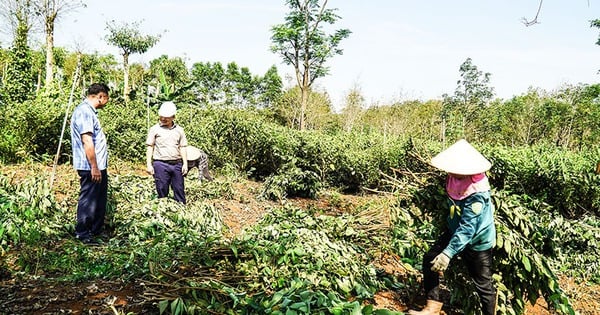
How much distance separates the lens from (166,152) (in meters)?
5.16

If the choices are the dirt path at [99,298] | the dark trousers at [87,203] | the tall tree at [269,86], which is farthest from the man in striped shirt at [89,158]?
the tall tree at [269,86]

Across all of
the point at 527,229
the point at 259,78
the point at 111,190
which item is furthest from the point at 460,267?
the point at 259,78

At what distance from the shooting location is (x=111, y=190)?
5.69 m

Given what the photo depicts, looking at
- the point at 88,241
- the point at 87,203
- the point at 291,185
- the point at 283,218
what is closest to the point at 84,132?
the point at 87,203

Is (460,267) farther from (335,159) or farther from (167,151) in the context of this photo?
(335,159)

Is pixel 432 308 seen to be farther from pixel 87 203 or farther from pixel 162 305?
pixel 87 203

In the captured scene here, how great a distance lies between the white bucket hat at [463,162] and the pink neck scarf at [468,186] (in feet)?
0.29

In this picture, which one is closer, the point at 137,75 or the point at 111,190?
the point at 111,190

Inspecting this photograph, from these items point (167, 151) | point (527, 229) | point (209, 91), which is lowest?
point (527, 229)

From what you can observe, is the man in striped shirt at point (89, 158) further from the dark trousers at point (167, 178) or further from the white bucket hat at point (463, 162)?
the white bucket hat at point (463, 162)

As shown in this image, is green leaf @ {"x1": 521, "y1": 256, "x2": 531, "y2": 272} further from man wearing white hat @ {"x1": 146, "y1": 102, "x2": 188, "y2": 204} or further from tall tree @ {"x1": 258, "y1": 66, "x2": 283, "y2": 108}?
tall tree @ {"x1": 258, "y1": 66, "x2": 283, "y2": 108}

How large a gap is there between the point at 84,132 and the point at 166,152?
117 cm

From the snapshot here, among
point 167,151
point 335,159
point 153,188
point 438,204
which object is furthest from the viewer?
point 335,159

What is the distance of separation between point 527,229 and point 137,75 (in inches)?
1473
